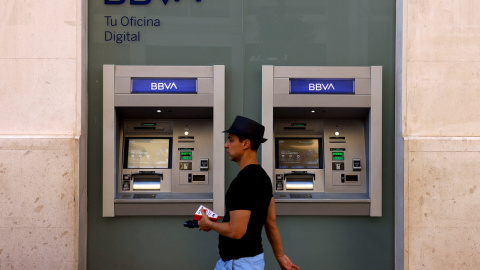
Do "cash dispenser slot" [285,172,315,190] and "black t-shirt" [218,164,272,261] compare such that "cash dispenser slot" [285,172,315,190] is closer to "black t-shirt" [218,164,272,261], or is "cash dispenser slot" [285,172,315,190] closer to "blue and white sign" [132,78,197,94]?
"blue and white sign" [132,78,197,94]

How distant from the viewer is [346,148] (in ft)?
17.0

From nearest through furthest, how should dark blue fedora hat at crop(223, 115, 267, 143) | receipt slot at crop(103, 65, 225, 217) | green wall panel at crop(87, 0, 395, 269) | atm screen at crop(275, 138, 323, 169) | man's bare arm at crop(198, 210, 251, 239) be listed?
1. man's bare arm at crop(198, 210, 251, 239)
2. dark blue fedora hat at crop(223, 115, 267, 143)
3. receipt slot at crop(103, 65, 225, 217)
4. green wall panel at crop(87, 0, 395, 269)
5. atm screen at crop(275, 138, 323, 169)

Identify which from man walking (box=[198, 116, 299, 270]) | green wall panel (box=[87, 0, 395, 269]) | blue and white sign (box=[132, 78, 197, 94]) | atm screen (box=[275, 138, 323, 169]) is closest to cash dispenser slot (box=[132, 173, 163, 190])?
green wall panel (box=[87, 0, 395, 269])

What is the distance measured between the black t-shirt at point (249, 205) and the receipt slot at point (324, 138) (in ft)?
6.37

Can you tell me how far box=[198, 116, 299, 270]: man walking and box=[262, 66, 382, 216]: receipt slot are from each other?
1.85 metres

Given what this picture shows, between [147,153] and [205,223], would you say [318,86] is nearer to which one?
[147,153]

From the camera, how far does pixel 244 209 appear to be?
2889 mm

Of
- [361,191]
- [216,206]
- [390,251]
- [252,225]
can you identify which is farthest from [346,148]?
[252,225]

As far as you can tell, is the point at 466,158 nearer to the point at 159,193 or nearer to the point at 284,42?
the point at 284,42

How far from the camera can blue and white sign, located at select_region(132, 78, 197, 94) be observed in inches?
194

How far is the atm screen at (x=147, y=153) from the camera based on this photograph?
513 centimetres

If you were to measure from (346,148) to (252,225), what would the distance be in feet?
8.17

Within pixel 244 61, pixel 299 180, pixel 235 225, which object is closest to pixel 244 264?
pixel 235 225

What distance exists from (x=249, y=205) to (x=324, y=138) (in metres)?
2.48
